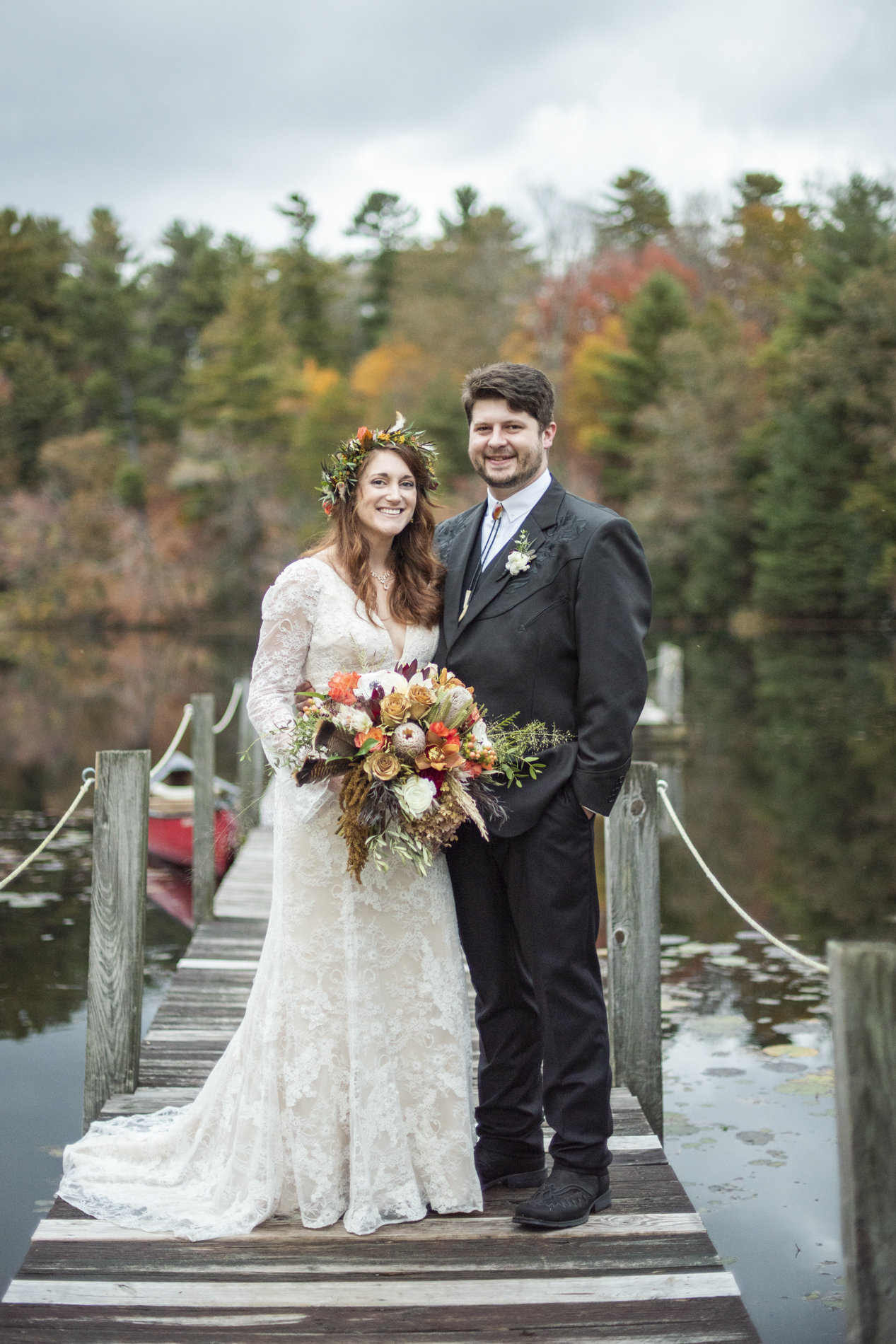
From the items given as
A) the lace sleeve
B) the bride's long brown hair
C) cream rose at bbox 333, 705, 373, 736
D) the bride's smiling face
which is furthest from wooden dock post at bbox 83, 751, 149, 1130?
cream rose at bbox 333, 705, 373, 736

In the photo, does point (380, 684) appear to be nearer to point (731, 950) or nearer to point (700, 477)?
A: point (731, 950)

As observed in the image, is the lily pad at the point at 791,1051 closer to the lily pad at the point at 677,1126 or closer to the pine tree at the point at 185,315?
the lily pad at the point at 677,1126

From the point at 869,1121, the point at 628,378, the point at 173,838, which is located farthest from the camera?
the point at 628,378

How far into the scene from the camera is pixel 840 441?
122 ft

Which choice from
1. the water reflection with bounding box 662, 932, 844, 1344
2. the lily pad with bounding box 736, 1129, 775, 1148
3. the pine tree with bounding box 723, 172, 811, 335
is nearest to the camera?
the water reflection with bounding box 662, 932, 844, 1344

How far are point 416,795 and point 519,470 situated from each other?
1035mm

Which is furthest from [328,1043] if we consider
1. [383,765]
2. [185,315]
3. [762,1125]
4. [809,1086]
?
[185,315]

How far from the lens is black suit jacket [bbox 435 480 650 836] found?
10.7ft

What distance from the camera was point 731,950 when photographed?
794cm

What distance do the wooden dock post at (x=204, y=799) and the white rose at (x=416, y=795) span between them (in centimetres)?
430

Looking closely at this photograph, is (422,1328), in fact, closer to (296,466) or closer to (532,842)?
(532,842)

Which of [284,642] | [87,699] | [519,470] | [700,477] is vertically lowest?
[87,699]

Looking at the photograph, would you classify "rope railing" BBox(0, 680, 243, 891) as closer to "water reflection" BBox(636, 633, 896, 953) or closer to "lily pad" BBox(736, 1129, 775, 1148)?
"lily pad" BBox(736, 1129, 775, 1148)

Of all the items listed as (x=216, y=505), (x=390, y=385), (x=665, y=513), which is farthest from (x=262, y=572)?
(x=665, y=513)
